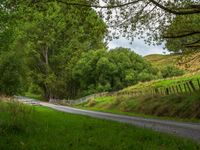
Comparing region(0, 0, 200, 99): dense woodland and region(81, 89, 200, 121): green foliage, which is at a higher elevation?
region(0, 0, 200, 99): dense woodland

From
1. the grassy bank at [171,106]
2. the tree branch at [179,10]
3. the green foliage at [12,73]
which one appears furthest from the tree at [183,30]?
the green foliage at [12,73]

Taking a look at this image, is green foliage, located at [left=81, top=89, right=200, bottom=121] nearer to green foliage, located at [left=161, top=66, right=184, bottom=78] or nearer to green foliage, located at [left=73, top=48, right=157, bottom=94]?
green foliage, located at [left=73, top=48, right=157, bottom=94]

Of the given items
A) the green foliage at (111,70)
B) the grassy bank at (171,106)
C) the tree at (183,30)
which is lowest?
the grassy bank at (171,106)

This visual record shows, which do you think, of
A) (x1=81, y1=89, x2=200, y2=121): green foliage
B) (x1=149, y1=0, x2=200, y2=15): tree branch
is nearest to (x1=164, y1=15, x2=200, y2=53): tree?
(x1=149, y1=0, x2=200, y2=15): tree branch

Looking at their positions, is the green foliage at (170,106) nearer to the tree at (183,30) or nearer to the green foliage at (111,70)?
the tree at (183,30)

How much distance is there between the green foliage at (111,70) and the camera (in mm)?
92750

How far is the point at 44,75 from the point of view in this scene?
343ft

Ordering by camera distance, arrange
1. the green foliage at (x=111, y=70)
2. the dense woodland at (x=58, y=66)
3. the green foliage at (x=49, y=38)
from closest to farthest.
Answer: the green foliage at (x=49, y=38)
the dense woodland at (x=58, y=66)
the green foliage at (x=111, y=70)

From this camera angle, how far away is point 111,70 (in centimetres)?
9300

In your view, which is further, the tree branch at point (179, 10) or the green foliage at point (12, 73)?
the green foliage at point (12, 73)

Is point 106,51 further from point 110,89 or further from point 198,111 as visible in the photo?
point 198,111

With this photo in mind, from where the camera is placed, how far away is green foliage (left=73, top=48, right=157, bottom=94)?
3652 inches

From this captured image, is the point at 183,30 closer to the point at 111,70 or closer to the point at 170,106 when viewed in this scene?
the point at 170,106

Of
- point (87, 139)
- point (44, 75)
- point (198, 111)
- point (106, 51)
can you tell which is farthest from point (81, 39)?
point (44, 75)
